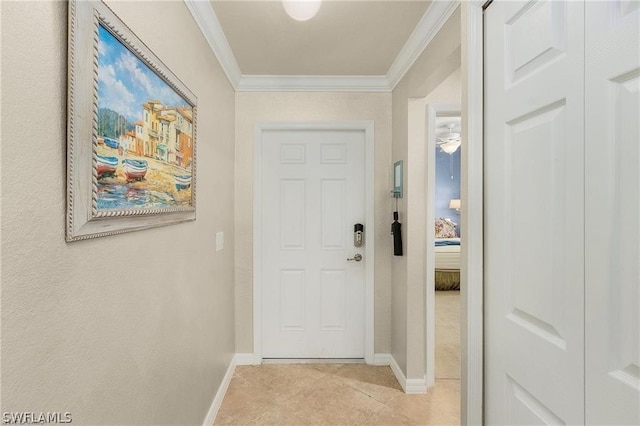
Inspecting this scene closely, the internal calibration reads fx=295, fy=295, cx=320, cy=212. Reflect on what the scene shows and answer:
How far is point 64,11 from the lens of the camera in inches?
28.5

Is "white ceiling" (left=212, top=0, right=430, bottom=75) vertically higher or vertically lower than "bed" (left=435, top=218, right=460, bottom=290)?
higher

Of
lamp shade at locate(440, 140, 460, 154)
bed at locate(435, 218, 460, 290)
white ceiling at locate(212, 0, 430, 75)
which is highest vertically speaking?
lamp shade at locate(440, 140, 460, 154)

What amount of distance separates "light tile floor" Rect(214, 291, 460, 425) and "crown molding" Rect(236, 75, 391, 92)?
2402 mm

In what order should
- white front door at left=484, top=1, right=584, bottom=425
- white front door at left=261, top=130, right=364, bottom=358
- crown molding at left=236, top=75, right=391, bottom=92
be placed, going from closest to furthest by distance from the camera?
white front door at left=484, top=1, right=584, bottom=425 < crown molding at left=236, top=75, right=391, bottom=92 < white front door at left=261, top=130, right=364, bottom=358

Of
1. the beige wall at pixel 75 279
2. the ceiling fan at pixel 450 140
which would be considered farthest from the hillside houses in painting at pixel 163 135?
the ceiling fan at pixel 450 140

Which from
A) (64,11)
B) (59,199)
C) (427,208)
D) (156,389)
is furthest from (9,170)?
(427,208)

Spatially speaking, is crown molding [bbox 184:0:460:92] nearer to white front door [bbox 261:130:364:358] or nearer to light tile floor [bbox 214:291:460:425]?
→ white front door [bbox 261:130:364:358]

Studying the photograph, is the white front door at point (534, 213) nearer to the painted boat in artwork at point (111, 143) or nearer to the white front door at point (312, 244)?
the painted boat in artwork at point (111, 143)

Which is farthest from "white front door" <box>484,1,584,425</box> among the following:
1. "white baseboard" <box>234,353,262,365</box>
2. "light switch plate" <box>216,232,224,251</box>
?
"white baseboard" <box>234,353,262,365</box>

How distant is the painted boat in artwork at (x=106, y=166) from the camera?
2.76ft

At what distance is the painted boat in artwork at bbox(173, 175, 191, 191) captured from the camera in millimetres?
1354

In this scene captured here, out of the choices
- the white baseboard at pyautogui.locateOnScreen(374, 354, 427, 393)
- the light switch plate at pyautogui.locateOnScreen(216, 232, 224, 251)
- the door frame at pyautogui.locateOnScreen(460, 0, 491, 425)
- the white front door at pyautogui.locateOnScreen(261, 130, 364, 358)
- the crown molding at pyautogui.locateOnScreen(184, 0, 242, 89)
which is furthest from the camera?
the white front door at pyautogui.locateOnScreen(261, 130, 364, 358)

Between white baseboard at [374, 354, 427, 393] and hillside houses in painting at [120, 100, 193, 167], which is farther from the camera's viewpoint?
white baseboard at [374, 354, 427, 393]

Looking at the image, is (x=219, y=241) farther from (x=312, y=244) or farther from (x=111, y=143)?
(x=111, y=143)
